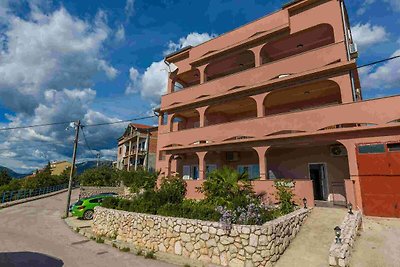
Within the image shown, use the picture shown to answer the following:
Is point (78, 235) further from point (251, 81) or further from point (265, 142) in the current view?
point (251, 81)

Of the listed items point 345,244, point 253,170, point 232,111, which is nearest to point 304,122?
point 253,170

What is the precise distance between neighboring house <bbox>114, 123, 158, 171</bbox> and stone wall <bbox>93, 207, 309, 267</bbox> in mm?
30384

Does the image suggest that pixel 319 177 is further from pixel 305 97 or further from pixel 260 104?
pixel 260 104

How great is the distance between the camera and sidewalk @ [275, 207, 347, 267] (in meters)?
7.62

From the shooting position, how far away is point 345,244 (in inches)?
291

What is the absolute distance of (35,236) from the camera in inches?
486

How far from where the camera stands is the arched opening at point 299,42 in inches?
643

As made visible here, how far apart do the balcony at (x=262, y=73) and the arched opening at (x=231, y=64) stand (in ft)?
8.12

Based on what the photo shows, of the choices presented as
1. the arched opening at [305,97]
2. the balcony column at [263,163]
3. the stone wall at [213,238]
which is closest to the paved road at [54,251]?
the stone wall at [213,238]

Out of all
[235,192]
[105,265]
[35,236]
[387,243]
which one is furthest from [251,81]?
[35,236]

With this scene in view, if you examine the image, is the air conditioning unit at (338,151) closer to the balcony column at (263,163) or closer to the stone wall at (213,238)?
the balcony column at (263,163)

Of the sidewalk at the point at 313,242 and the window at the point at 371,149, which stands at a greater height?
the window at the point at 371,149

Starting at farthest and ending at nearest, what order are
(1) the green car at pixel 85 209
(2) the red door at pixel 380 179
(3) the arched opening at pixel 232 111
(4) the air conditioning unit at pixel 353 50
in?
1. (3) the arched opening at pixel 232 111
2. (1) the green car at pixel 85 209
3. (4) the air conditioning unit at pixel 353 50
4. (2) the red door at pixel 380 179

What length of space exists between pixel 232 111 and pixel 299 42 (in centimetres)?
734
